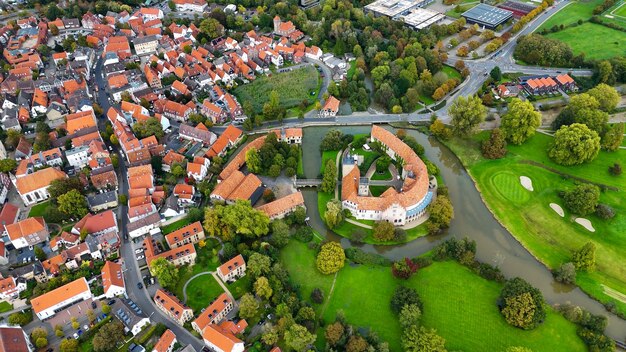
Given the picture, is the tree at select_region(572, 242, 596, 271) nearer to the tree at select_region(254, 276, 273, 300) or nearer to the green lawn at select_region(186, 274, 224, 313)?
the tree at select_region(254, 276, 273, 300)

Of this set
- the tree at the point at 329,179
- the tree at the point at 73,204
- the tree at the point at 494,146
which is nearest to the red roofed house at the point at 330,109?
the tree at the point at 329,179

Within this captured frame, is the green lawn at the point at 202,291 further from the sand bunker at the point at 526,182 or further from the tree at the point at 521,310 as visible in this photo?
→ the sand bunker at the point at 526,182

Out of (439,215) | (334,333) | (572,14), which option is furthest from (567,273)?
(572,14)

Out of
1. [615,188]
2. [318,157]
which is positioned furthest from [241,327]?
[615,188]

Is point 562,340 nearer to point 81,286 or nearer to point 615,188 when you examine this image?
point 615,188

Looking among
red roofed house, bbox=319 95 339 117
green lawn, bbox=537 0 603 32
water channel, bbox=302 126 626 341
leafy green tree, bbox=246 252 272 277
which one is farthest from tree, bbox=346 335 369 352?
green lawn, bbox=537 0 603 32

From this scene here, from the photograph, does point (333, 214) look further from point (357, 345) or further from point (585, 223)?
point (585, 223)
